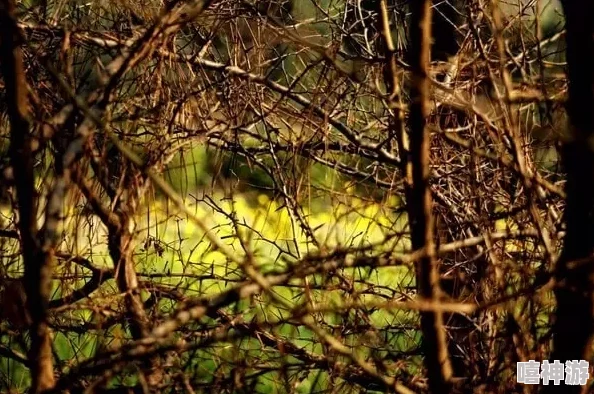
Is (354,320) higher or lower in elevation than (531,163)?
lower

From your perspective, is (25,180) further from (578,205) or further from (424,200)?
(578,205)

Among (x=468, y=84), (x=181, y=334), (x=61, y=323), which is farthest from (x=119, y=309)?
(x=468, y=84)

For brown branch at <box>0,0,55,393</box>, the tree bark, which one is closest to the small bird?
brown branch at <box>0,0,55,393</box>

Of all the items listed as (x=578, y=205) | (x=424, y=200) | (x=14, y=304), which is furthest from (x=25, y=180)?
(x=578, y=205)

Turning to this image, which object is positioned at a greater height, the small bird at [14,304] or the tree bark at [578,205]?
the tree bark at [578,205]

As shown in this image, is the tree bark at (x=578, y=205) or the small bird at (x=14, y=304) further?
the small bird at (x=14, y=304)

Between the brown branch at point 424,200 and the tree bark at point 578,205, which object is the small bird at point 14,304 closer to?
the brown branch at point 424,200

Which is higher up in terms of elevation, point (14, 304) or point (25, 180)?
point (25, 180)

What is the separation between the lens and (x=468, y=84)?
3098mm

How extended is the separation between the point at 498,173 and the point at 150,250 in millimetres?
1270

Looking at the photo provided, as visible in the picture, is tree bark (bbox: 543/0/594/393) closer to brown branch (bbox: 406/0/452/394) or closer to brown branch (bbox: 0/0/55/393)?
brown branch (bbox: 406/0/452/394)

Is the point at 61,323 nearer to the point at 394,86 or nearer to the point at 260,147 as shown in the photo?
the point at 260,147

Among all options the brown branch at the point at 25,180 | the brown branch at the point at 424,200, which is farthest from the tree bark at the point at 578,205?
the brown branch at the point at 25,180

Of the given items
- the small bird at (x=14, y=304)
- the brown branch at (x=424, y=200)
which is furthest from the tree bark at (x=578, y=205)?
the small bird at (x=14, y=304)
